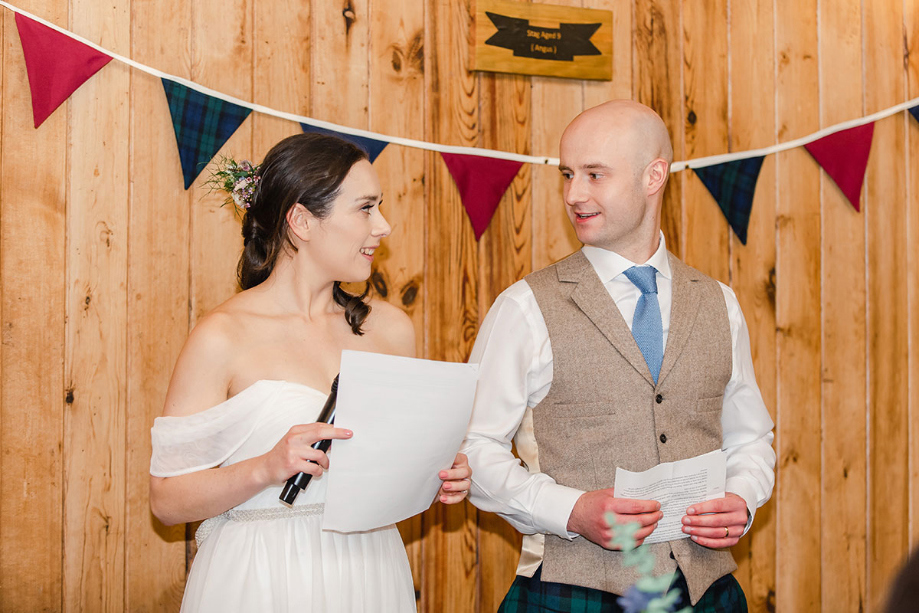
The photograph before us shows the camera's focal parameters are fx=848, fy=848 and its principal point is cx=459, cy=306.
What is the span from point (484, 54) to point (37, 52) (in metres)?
1.18

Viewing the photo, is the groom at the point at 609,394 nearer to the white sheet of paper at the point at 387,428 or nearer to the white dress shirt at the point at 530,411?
the white dress shirt at the point at 530,411

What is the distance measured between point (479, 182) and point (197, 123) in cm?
79

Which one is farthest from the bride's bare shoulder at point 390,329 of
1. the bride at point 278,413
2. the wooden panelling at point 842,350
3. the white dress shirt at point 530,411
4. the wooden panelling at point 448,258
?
the wooden panelling at point 842,350

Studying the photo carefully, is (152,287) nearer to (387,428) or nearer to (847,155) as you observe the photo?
(387,428)

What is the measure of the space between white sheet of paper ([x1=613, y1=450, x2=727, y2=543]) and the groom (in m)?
0.02

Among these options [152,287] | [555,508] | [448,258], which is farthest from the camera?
[448,258]

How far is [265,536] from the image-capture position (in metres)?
1.57

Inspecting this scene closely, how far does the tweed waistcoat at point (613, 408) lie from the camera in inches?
66.4

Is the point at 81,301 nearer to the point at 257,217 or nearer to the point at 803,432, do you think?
the point at 257,217

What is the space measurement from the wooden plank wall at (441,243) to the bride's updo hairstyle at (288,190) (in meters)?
0.51

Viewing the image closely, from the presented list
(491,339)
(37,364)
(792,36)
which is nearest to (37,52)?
(37,364)

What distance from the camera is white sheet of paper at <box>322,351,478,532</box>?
1.39 m

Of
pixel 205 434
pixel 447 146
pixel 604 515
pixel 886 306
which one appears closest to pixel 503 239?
pixel 447 146

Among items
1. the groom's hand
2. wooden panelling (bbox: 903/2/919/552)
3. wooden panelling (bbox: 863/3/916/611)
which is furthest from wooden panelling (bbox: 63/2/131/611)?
wooden panelling (bbox: 903/2/919/552)
